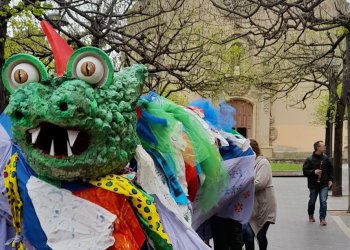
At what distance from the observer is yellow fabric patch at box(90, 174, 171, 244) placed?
3.50 m

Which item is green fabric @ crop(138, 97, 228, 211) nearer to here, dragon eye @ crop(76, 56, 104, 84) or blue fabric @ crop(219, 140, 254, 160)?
blue fabric @ crop(219, 140, 254, 160)

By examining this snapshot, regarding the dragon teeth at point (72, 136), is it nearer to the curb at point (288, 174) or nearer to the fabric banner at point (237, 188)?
the fabric banner at point (237, 188)

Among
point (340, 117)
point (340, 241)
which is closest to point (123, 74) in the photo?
point (340, 241)

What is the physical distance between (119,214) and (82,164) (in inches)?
14.5

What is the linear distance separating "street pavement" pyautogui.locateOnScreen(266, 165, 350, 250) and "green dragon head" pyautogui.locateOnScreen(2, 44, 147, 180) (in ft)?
22.0

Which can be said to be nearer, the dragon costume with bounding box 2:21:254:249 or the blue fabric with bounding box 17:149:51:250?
the dragon costume with bounding box 2:21:254:249

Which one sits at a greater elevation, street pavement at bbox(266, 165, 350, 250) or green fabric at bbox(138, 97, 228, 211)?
green fabric at bbox(138, 97, 228, 211)

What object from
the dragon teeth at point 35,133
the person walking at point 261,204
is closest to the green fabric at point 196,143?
the dragon teeth at point 35,133

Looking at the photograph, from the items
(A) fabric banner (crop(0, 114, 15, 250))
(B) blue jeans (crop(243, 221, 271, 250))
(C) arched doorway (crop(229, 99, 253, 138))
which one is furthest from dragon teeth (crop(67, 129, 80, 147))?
(C) arched doorway (crop(229, 99, 253, 138))

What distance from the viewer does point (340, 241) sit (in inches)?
413

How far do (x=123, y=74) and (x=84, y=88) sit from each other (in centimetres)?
51

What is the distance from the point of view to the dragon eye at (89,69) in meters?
3.48

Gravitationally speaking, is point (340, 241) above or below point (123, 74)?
below

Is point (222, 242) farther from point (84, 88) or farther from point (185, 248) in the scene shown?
point (84, 88)
